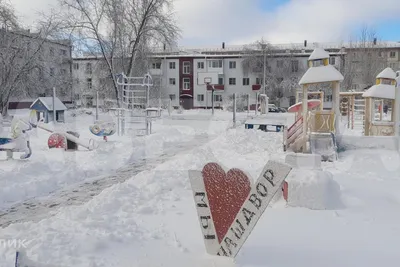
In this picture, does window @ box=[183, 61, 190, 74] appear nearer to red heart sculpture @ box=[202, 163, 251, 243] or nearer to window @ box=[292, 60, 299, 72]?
window @ box=[292, 60, 299, 72]

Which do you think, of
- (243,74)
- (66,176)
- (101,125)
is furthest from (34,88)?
(243,74)

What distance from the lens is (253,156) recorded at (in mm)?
10461

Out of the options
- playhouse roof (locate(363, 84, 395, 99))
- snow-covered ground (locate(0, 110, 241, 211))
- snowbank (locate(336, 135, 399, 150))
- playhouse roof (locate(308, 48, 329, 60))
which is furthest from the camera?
playhouse roof (locate(363, 84, 395, 99))

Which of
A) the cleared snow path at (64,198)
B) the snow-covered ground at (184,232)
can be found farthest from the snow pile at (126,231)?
the cleared snow path at (64,198)

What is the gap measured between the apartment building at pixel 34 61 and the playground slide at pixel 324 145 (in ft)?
63.4

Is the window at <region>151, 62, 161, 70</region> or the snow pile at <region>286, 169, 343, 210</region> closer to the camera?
the snow pile at <region>286, 169, 343, 210</region>

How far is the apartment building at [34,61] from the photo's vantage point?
22.7 m

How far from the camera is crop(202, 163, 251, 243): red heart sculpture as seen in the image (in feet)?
11.3

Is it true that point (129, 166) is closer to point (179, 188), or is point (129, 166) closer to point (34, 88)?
point (179, 188)

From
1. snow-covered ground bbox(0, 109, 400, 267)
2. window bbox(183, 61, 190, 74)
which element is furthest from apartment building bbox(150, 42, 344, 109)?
snow-covered ground bbox(0, 109, 400, 267)

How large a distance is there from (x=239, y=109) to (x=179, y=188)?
3947cm

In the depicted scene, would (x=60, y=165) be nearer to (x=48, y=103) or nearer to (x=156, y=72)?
(x=48, y=103)

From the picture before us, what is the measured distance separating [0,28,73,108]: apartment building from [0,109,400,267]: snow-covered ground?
64.3ft

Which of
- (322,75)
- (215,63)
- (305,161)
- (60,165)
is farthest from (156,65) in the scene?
(305,161)
